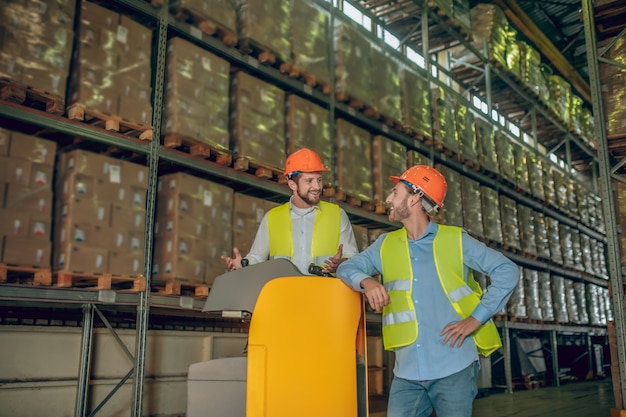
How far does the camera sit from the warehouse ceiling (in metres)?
6.57

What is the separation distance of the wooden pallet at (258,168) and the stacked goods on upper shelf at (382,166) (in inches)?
72.1

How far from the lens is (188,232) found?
16.7ft

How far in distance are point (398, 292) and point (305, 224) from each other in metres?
1.68

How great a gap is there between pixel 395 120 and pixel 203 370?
6263 mm

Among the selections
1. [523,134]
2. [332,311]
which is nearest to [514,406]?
[332,311]

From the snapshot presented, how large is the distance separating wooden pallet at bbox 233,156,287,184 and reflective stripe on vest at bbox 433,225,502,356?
135 inches

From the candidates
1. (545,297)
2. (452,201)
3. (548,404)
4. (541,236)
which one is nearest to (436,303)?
(548,404)

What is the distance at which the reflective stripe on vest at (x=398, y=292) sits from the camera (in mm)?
2418

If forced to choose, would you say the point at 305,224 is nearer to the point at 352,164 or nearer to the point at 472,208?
the point at 352,164

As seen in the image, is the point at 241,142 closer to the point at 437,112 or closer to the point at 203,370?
the point at 203,370

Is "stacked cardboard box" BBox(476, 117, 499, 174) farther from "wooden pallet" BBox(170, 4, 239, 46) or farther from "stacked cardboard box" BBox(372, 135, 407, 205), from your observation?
"wooden pallet" BBox(170, 4, 239, 46)

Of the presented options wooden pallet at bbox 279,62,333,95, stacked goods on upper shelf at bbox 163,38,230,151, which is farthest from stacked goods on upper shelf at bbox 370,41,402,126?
stacked goods on upper shelf at bbox 163,38,230,151

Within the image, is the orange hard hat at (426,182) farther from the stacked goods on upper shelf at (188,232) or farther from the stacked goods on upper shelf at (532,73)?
the stacked goods on upper shelf at (532,73)

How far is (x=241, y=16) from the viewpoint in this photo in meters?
6.01
